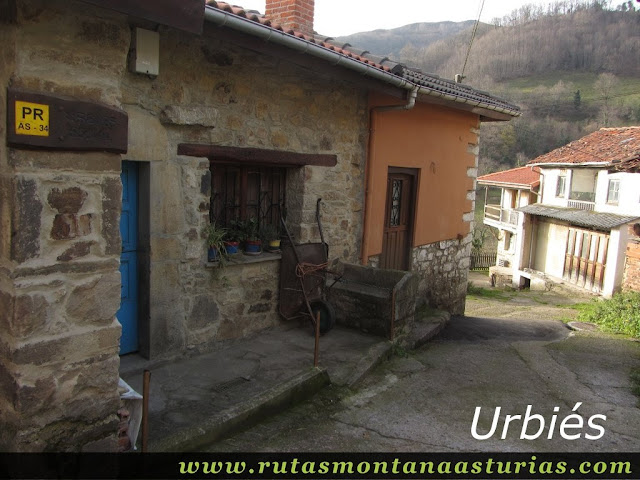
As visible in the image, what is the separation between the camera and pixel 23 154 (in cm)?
233

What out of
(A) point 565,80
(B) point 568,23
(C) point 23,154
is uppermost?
(B) point 568,23

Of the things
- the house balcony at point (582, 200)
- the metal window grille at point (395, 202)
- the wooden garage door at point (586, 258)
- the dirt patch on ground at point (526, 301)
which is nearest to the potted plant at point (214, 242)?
the metal window grille at point (395, 202)

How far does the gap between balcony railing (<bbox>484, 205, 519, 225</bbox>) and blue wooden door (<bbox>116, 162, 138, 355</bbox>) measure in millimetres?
27044

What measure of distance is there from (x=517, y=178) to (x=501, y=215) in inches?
133

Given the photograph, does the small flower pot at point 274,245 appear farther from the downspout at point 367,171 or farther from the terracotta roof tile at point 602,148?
the terracotta roof tile at point 602,148

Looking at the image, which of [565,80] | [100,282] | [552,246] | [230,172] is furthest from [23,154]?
[565,80]

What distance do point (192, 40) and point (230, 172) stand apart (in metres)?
1.41

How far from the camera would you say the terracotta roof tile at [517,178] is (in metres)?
27.1

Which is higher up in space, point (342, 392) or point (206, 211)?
point (206, 211)

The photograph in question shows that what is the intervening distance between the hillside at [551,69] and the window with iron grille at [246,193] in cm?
3840

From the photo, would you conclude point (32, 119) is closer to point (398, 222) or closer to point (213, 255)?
point (213, 255)

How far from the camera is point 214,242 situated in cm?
491

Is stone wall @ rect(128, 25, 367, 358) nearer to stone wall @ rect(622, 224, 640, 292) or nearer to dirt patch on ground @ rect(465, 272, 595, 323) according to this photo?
dirt patch on ground @ rect(465, 272, 595, 323)

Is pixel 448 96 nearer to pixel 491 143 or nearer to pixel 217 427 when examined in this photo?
pixel 217 427
